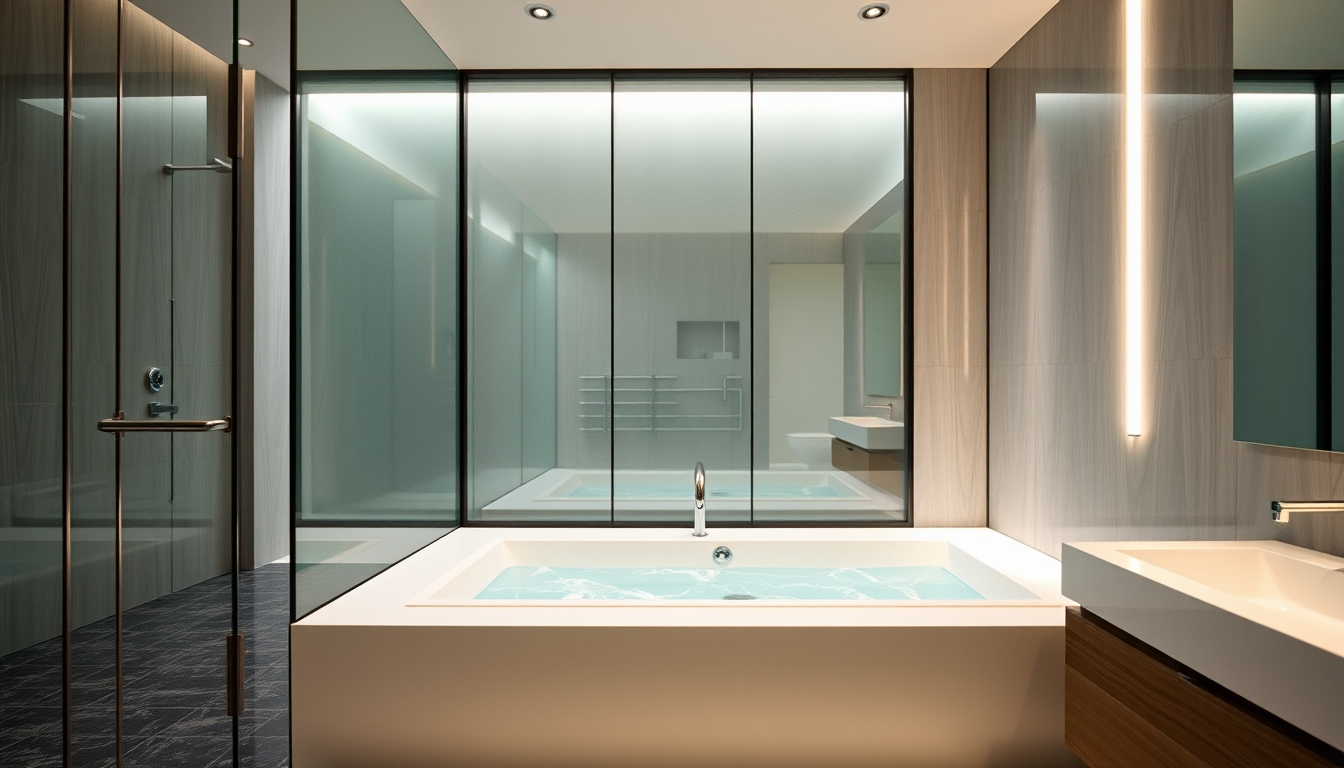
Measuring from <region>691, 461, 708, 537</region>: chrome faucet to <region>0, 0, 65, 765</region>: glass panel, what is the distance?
2.09m

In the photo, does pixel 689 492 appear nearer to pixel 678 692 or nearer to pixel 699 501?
pixel 699 501

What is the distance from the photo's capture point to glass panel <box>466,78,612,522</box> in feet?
11.5

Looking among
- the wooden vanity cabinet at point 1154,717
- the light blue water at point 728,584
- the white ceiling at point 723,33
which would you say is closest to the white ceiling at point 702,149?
the white ceiling at point 723,33

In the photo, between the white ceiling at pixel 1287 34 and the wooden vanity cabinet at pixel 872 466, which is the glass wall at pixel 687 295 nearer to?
the wooden vanity cabinet at pixel 872 466

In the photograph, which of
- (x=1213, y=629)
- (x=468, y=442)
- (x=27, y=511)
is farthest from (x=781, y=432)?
(x=27, y=511)

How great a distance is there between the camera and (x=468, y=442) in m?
3.50

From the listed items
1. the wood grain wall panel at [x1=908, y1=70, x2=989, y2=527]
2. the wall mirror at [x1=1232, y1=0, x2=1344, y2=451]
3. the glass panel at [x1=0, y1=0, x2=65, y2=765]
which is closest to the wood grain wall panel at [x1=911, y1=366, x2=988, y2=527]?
the wood grain wall panel at [x1=908, y1=70, x2=989, y2=527]

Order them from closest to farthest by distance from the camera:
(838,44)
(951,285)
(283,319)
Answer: (838,44) < (951,285) < (283,319)

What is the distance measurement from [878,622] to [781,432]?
1494mm

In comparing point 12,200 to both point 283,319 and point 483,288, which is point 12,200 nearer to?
point 483,288

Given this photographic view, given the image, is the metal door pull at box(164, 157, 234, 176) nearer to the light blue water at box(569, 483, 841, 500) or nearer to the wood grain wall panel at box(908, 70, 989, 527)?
the light blue water at box(569, 483, 841, 500)

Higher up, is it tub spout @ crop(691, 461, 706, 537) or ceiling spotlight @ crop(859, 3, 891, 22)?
ceiling spotlight @ crop(859, 3, 891, 22)

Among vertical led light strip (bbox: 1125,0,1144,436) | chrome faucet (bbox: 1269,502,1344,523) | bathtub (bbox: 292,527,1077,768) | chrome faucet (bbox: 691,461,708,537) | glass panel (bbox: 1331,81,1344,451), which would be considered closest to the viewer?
chrome faucet (bbox: 1269,502,1344,523)

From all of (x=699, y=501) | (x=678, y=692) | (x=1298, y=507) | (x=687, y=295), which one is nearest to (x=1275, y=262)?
(x=1298, y=507)
